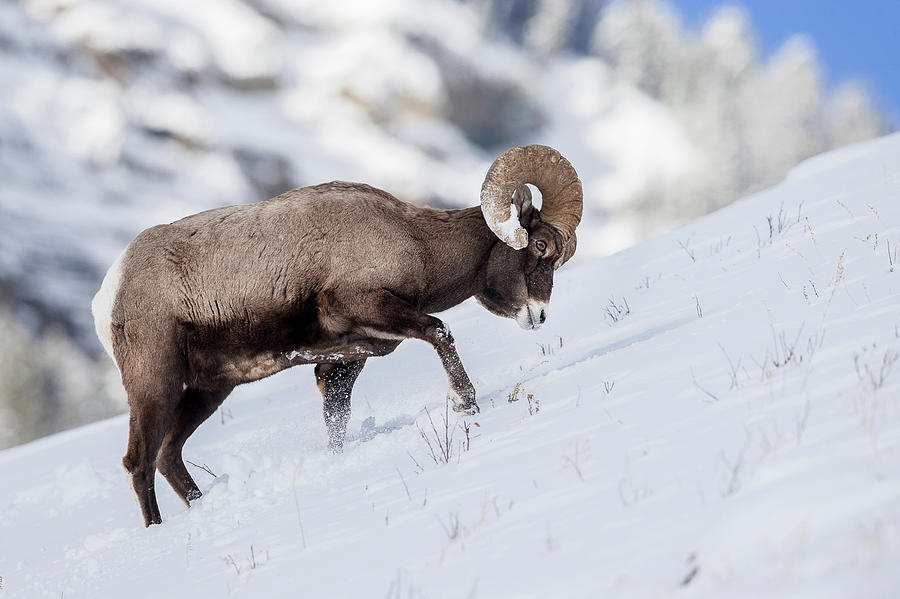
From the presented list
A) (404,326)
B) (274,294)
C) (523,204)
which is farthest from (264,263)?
(523,204)

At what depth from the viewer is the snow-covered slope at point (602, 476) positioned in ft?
7.78

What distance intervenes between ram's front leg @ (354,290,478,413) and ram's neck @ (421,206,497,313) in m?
0.42

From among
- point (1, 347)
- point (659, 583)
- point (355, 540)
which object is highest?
point (659, 583)

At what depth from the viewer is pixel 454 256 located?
21.0ft

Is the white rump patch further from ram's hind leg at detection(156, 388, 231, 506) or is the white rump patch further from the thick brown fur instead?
ram's hind leg at detection(156, 388, 231, 506)

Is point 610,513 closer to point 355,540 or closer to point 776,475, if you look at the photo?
point 776,475

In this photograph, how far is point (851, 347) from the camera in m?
3.89

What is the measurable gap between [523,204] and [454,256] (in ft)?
2.56

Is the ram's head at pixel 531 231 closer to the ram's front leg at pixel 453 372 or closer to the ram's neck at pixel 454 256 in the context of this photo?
the ram's neck at pixel 454 256

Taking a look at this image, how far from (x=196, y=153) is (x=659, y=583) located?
260 feet

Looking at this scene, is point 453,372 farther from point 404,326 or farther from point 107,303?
point 107,303

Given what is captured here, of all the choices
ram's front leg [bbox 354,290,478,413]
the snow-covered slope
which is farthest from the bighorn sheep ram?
the snow-covered slope

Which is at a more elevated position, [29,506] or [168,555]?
[168,555]

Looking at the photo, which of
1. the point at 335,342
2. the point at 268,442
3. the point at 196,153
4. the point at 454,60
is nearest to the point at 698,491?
the point at 335,342
